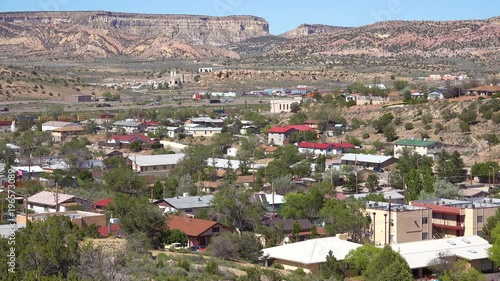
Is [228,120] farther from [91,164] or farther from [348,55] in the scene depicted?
[348,55]

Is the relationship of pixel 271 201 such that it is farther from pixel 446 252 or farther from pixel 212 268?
pixel 212 268

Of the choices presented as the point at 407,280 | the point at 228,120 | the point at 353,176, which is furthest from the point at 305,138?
the point at 407,280

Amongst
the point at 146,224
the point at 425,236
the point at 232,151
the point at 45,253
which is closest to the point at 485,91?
the point at 232,151

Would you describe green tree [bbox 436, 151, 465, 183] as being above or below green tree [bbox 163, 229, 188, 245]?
below

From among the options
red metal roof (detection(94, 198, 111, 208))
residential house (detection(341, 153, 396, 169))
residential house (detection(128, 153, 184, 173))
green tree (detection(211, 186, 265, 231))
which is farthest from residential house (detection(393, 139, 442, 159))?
green tree (detection(211, 186, 265, 231))

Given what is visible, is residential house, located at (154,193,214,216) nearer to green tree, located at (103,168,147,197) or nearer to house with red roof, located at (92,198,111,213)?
house with red roof, located at (92,198,111,213)

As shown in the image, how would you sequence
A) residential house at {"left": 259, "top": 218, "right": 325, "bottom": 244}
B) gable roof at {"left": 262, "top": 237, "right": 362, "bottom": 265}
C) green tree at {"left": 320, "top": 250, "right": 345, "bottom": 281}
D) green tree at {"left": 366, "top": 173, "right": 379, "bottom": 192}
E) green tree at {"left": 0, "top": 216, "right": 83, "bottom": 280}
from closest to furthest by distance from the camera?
green tree at {"left": 0, "top": 216, "right": 83, "bottom": 280}
green tree at {"left": 320, "top": 250, "right": 345, "bottom": 281}
gable roof at {"left": 262, "top": 237, "right": 362, "bottom": 265}
residential house at {"left": 259, "top": 218, "right": 325, "bottom": 244}
green tree at {"left": 366, "top": 173, "right": 379, "bottom": 192}

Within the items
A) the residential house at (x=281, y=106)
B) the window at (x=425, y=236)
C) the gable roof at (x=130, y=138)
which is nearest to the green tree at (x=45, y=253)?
the window at (x=425, y=236)

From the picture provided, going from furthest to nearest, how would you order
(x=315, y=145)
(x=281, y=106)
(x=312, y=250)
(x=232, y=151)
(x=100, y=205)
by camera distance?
1. (x=281, y=106)
2. (x=232, y=151)
3. (x=315, y=145)
4. (x=100, y=205)
5. (x=312, y=250)
